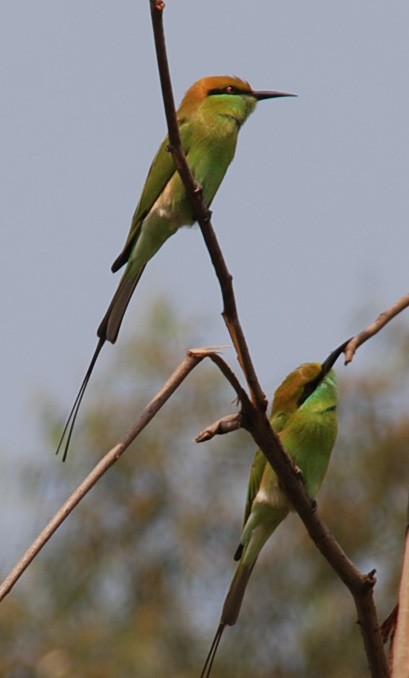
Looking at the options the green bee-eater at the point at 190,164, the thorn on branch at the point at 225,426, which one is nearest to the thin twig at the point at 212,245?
the thorn on branch at the point at 225,426

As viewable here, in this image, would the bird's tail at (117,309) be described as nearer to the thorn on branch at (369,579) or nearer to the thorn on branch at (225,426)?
the thorn on branch at (225,426)

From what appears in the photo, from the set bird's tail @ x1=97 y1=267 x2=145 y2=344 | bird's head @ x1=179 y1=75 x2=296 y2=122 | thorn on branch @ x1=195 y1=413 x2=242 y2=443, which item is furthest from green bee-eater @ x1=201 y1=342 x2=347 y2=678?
thorn on branch @ x1=195 y1=413 x2=242 y2=443

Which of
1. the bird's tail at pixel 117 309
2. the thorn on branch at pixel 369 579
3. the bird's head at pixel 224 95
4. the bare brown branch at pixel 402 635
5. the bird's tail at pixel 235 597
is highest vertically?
the bird's head at pixel 224 95

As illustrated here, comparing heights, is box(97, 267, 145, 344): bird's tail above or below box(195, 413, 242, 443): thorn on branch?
below

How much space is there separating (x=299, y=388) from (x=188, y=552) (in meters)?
3.47

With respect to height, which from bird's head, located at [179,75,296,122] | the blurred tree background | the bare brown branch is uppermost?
bird's head, located at [179,75,296,122]

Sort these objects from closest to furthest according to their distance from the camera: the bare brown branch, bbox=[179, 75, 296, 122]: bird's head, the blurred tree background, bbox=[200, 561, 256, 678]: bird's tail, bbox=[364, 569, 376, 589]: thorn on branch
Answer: the bare brown branch < bbox=[364, 569, 376, 589]: thorn on branch < bbox=[200, 561, 256, 678]: bird's tail < bbox=[179, 75, 296, 122]: bird's head < the blurred tree background

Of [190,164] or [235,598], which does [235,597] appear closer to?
[235,598]

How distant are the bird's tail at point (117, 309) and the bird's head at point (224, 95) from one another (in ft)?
1.45

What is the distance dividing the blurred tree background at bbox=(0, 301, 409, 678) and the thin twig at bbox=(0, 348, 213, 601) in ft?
12.5

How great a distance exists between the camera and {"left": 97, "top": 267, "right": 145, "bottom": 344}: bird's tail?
233 cm

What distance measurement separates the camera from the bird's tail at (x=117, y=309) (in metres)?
2.33

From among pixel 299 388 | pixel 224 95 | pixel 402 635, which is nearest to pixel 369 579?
pixel 402 635

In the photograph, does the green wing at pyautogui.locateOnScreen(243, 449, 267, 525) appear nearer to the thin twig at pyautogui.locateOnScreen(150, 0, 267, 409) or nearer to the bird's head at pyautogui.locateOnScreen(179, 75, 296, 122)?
the bird's head at pyautogui.locateOnScreen(179, 75, 296, 122)
